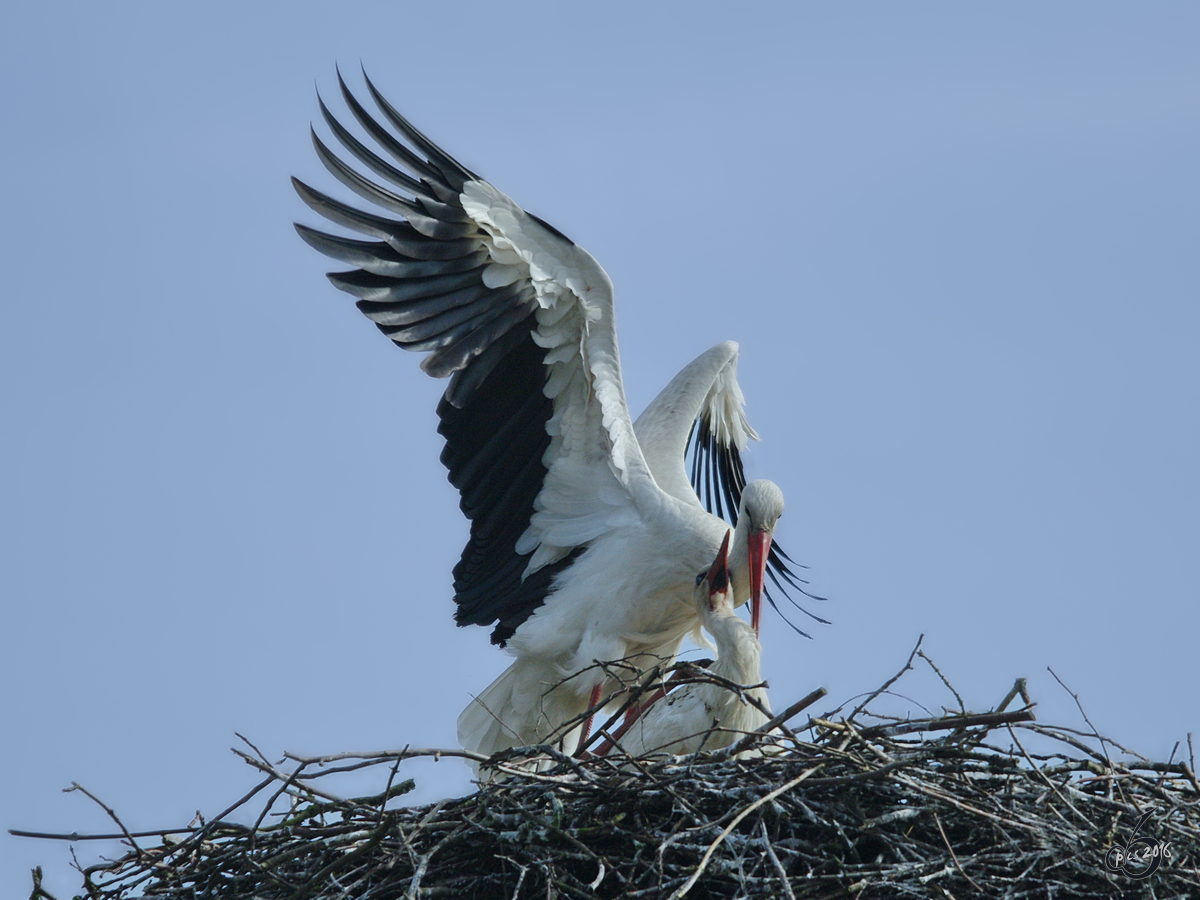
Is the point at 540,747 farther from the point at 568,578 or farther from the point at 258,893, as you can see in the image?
the point at 568,578

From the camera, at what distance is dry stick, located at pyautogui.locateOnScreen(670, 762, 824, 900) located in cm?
377

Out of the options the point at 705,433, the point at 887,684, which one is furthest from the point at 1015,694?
the point at 705,433

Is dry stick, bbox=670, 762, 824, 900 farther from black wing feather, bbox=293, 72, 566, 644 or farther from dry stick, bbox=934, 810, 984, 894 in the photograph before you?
black wing feather, bbox=293, 72, 566, 644

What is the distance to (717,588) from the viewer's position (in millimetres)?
5777

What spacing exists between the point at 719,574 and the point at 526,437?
911 millimetres

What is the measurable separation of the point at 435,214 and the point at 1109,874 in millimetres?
3161

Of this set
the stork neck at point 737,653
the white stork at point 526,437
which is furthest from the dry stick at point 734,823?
the white stork at point 526,437

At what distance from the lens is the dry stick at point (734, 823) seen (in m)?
3.77

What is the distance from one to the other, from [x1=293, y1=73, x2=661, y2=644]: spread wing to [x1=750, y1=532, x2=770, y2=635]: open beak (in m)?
0.45

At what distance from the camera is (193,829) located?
453 cm

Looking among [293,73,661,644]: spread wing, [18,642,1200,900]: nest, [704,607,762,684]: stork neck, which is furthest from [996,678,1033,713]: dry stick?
[293,73,661,644]: spread wing

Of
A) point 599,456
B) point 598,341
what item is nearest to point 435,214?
point 598,341

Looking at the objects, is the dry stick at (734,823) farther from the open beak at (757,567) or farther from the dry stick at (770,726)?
the open beak at (757,567)

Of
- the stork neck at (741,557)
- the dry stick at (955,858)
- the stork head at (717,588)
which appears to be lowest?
the dry stick at (955,858)
